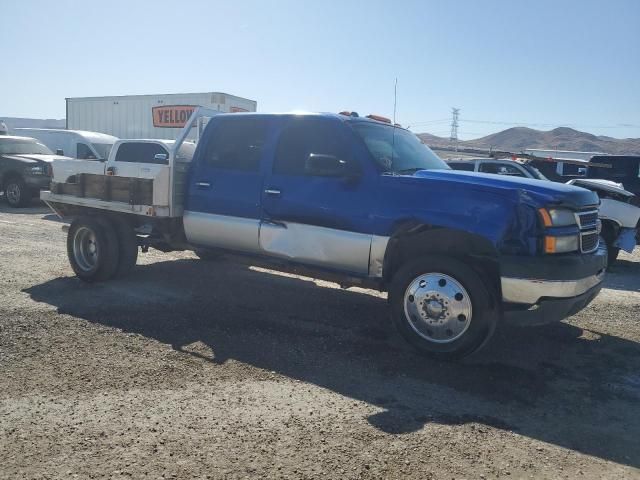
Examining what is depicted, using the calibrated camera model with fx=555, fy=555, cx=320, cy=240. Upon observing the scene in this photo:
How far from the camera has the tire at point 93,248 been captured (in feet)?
21.9

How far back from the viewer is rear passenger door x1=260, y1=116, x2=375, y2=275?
503cm

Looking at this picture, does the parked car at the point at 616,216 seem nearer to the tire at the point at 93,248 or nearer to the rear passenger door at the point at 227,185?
the rear passenger door at the point at 227,185

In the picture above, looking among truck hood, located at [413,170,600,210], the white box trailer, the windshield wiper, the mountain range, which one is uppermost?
the mountain range

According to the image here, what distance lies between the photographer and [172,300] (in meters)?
6.15

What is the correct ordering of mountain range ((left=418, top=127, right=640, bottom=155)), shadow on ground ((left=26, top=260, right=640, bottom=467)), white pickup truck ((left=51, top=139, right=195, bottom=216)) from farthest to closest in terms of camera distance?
1. mountain range ((left=418, top=127, right=640, bottom=155))
2. white pickup truck ((left=51, top=139, right=195, bottom=216))
3. shadow on ground ((left=26, top=260, right=640, bottom=467))

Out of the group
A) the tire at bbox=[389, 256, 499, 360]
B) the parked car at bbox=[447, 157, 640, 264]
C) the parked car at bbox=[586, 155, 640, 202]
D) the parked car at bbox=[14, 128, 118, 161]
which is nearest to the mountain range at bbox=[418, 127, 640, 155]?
the parked car at bbox=[14, 128, 118, 161]

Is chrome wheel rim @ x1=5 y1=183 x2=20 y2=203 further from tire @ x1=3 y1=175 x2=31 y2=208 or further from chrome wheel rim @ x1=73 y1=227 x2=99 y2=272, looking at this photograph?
chrome wheel rim @ x1=73 y1=227 x2=99 y2=272

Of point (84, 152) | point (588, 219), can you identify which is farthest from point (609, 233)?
point (84, 152)

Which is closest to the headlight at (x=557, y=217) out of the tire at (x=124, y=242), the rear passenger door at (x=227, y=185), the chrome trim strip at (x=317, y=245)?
the chrome trim strip at (x=317, y=245)

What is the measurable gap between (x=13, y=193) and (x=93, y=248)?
8.99 metres

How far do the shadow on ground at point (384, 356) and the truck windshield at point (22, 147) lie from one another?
32.6 ft

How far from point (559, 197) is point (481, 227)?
652 mm

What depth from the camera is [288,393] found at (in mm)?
3914

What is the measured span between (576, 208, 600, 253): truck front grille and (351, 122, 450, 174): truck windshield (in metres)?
1.52
